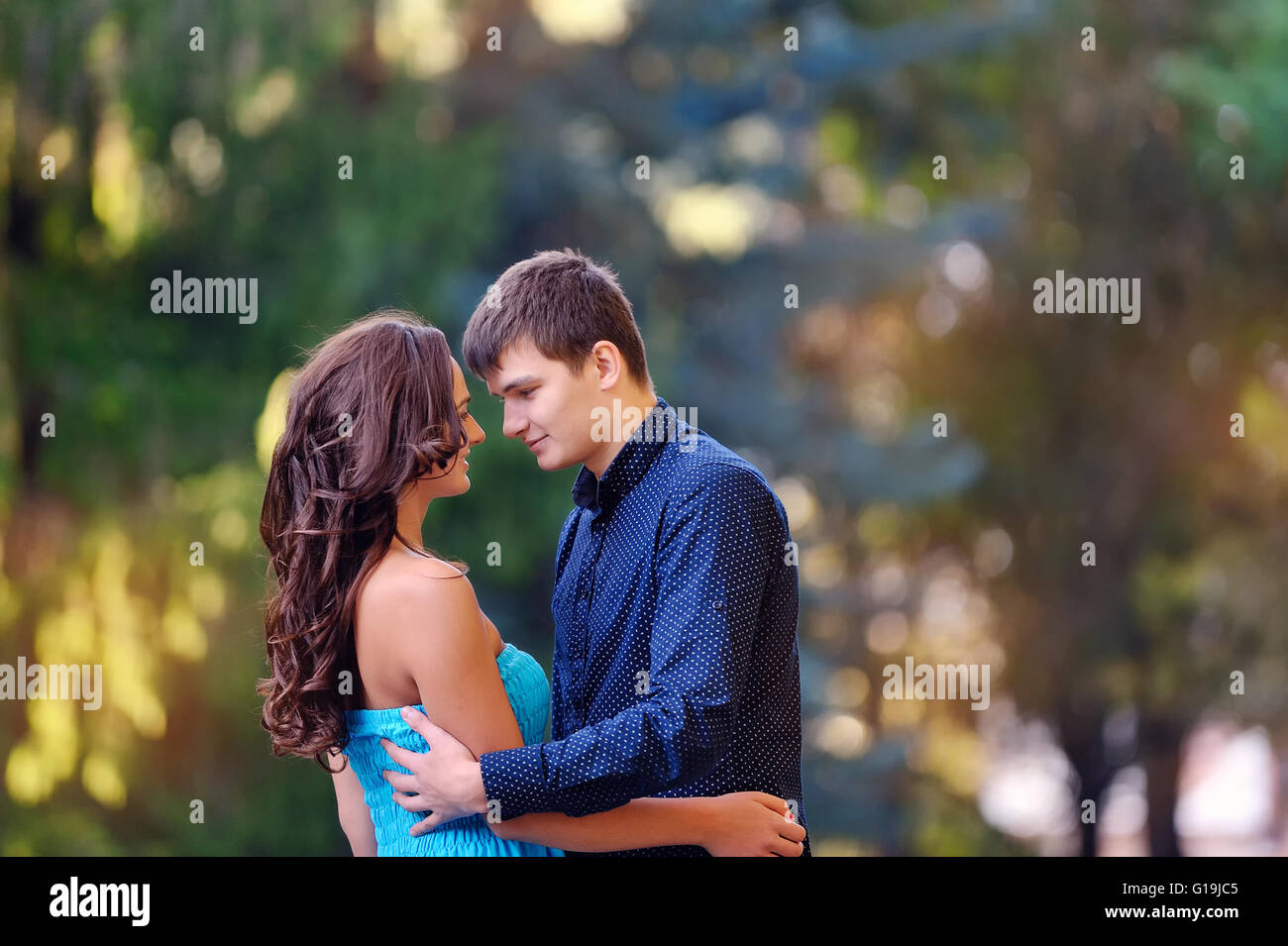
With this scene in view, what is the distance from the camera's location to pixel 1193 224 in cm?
848

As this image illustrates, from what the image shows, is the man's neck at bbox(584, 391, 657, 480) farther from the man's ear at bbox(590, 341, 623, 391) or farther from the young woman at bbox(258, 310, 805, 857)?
the young woman at bbox(258, 310, 805, 857)

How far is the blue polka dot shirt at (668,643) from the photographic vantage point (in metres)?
1.66

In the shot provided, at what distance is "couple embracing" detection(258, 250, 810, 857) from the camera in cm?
169

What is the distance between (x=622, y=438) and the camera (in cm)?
194

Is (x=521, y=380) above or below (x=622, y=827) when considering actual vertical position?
above

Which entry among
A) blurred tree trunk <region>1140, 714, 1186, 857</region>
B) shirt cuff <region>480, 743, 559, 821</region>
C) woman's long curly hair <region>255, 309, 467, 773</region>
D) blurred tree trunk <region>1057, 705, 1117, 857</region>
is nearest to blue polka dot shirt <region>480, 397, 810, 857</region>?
shirt cuff <region>480, 743, 559, 821</region>

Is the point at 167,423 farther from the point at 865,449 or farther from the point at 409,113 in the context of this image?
the point at 865,449

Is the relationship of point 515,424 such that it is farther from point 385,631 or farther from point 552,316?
point 385,631

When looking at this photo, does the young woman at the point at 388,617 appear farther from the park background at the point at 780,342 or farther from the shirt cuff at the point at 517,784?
the park background at the point at 780,342

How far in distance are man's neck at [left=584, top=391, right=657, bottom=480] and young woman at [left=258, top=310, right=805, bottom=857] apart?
21cm

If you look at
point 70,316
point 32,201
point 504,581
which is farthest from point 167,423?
point 504,581

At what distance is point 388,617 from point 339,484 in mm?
199

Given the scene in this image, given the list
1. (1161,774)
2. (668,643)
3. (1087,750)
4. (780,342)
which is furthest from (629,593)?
(1161,774)
